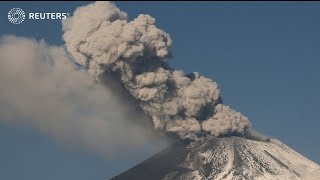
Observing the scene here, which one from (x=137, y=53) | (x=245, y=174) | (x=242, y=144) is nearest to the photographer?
(x=137, y=53)

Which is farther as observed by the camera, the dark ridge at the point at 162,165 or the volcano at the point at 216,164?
the dark ridge at the point at 162,165

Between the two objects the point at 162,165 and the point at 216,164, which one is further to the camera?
the point at 162,165

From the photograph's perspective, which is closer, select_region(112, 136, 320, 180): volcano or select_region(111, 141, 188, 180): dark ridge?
select_region(112, 136, 320, 180): volcano

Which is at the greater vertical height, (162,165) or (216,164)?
(216,164)

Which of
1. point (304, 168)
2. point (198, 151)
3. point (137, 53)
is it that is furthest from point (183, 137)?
point (304, 168)

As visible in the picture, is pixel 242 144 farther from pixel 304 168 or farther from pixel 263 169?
pixel 304 168
